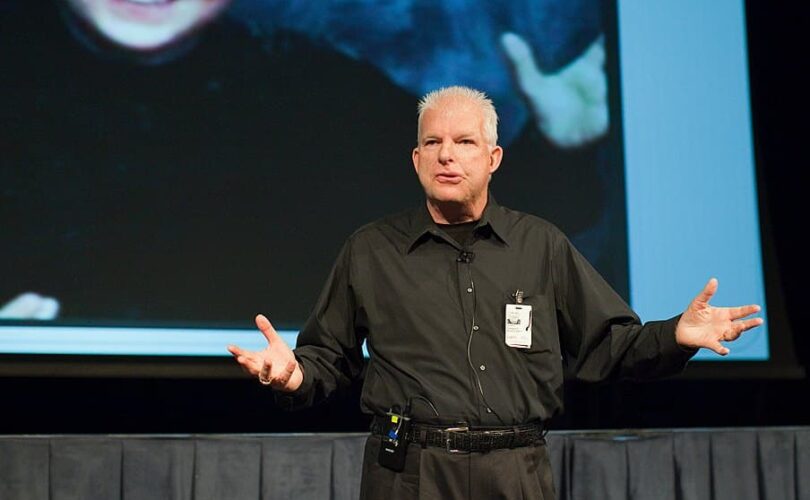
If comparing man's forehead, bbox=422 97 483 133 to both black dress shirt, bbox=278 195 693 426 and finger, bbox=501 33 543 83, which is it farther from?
finger, bbox=501 33 543 83

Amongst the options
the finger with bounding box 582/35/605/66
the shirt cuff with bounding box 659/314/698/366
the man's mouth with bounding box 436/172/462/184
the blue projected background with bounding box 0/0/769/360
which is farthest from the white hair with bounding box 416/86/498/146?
the finger with bounding box 582/35/605/66

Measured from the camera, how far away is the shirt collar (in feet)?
7.31

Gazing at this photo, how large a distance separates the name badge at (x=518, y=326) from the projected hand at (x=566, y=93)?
154 cm

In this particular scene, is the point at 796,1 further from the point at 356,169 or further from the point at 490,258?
the point at 490,258

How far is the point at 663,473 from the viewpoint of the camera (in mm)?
3260

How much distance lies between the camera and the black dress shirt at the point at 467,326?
2.08 meters

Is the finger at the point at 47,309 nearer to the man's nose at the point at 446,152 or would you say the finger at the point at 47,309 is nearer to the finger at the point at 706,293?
the man's nose at the point at 446,152

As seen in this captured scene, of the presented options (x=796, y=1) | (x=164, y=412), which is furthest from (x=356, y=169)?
(x=796, y=1)

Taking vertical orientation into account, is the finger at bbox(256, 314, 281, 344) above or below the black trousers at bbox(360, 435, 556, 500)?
above

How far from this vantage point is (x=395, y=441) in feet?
6.72

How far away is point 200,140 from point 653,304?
1.70 meters

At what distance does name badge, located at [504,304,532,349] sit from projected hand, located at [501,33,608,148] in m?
1.54

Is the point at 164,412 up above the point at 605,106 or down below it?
below

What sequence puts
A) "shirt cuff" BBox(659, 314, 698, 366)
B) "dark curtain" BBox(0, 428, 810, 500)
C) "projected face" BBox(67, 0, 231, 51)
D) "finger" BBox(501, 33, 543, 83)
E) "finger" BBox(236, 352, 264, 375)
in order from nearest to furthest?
"finger" BBox(236, 352, 264, 375)
"shirt cuff" BBox(659, 314, 698, 366)
"dark curtain" BBox(0, 428, 810, 500)
"projected face" BBox(67, 0, 231, 51)
"finger" BBox(501, 33, 543, 83)
